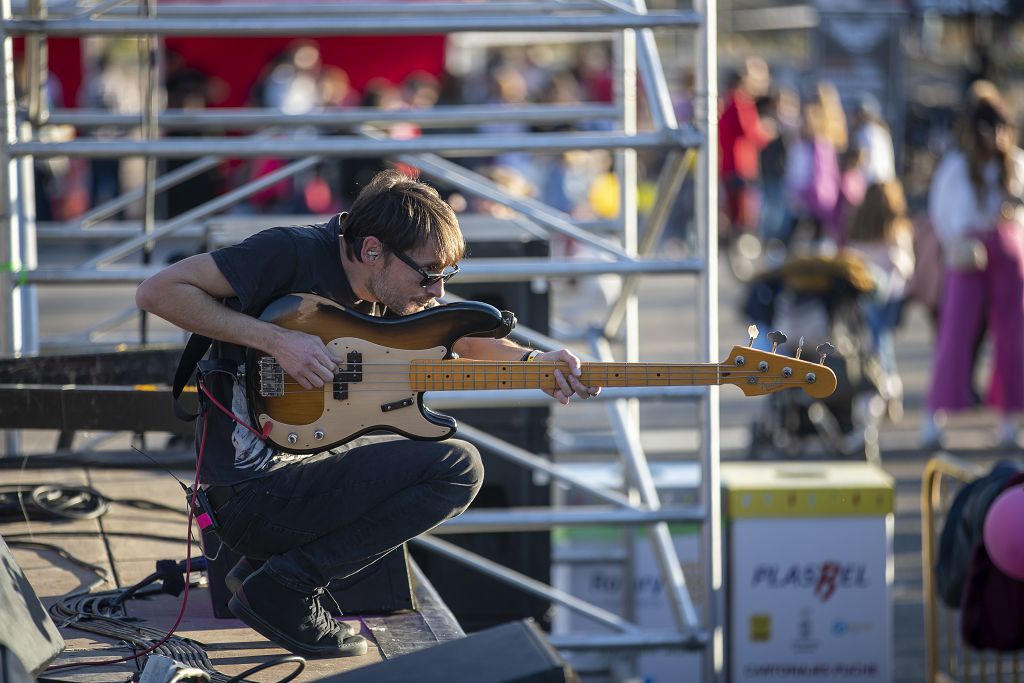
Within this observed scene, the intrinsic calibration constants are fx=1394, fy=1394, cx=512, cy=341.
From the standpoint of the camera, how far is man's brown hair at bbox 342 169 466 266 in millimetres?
3381

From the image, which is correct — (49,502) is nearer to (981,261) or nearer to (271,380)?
(271,380)

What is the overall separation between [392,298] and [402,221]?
0.70 ft

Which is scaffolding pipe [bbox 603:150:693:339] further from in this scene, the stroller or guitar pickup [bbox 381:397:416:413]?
the stroller

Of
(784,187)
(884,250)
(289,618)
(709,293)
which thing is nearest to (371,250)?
(289,618)

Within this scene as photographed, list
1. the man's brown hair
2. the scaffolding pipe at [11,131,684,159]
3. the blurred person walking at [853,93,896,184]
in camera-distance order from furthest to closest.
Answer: the blurred person walking at [853,93,896,184]
the scaffolding pipe at [11,131,684,159]
the man's brown hair

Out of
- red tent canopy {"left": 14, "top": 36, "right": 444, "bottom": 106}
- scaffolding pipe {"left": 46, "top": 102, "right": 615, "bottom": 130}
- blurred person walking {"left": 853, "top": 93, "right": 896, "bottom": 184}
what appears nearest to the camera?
scaffolding pipe {"left": 46, "top": 102, "right": 615, "bottom": 130}

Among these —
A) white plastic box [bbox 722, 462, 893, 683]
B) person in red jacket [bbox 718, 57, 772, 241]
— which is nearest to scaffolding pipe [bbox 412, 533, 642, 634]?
white plastic box [bbox 722, 462, 893, 683]

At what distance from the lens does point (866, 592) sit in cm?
518

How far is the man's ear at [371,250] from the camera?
341cm

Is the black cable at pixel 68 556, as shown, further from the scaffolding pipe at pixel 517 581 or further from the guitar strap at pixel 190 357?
the scaffolding pipe at pixel 517 581

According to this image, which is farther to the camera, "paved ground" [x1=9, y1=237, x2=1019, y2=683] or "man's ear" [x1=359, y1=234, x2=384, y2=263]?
"paved ground" [x1=9, y1=237, x2=1019, y2=683]

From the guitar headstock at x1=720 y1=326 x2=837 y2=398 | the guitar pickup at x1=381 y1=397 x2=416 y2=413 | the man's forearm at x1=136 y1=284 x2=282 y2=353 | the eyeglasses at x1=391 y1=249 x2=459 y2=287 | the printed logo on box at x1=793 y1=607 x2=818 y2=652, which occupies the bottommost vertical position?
the printed logo on box at x1=793 y1=607 x2=818 y2=652

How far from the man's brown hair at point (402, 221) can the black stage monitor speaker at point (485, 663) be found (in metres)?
0.98

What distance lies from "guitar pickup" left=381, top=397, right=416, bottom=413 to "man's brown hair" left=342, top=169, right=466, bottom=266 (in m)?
0.34
